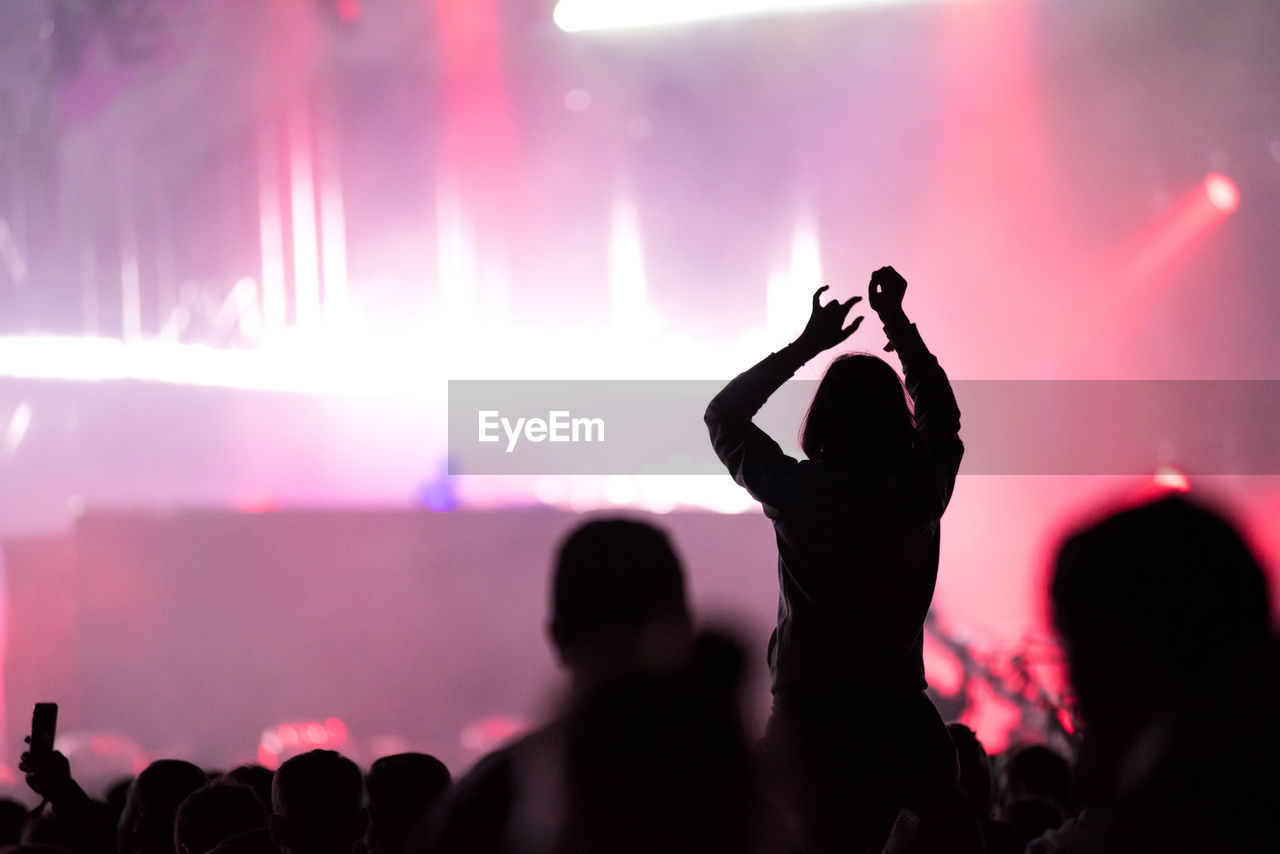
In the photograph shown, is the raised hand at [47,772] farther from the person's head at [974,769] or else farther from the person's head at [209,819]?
the person's head at [974,769]

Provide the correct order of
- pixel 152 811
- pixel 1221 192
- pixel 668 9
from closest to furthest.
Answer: pixel 152 811, pixel 1221 192, pixel 668 9

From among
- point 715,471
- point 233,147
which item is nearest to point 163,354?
point 233,147

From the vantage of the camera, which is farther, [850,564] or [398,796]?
[398,796]

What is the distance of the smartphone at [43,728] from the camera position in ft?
5.44

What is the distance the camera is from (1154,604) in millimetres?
671

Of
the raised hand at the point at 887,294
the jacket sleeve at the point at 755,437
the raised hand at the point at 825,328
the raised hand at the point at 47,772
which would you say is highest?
the raised hand at the point at 887,294

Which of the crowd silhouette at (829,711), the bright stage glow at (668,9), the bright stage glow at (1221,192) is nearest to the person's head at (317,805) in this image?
the crowd silhouette at (829,711)

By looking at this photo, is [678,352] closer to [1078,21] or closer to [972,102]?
[972,102]

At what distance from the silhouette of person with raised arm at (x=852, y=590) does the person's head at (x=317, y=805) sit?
605 millimetres

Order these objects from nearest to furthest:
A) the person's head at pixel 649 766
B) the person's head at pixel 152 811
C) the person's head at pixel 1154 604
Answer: the person's head at pixel 1154 604, the person's head at pixel 649 766, the person's head at pixel 152 811

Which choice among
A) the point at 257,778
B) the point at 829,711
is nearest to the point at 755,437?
the point at 829,711

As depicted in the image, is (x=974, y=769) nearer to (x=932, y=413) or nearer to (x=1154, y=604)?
(x=932, y=413)

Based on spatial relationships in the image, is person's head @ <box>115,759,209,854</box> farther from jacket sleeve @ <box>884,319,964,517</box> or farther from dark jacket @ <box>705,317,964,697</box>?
jacket sleeve @ <box>884,319,964,517</box>

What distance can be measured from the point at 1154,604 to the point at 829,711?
937 millimetres
